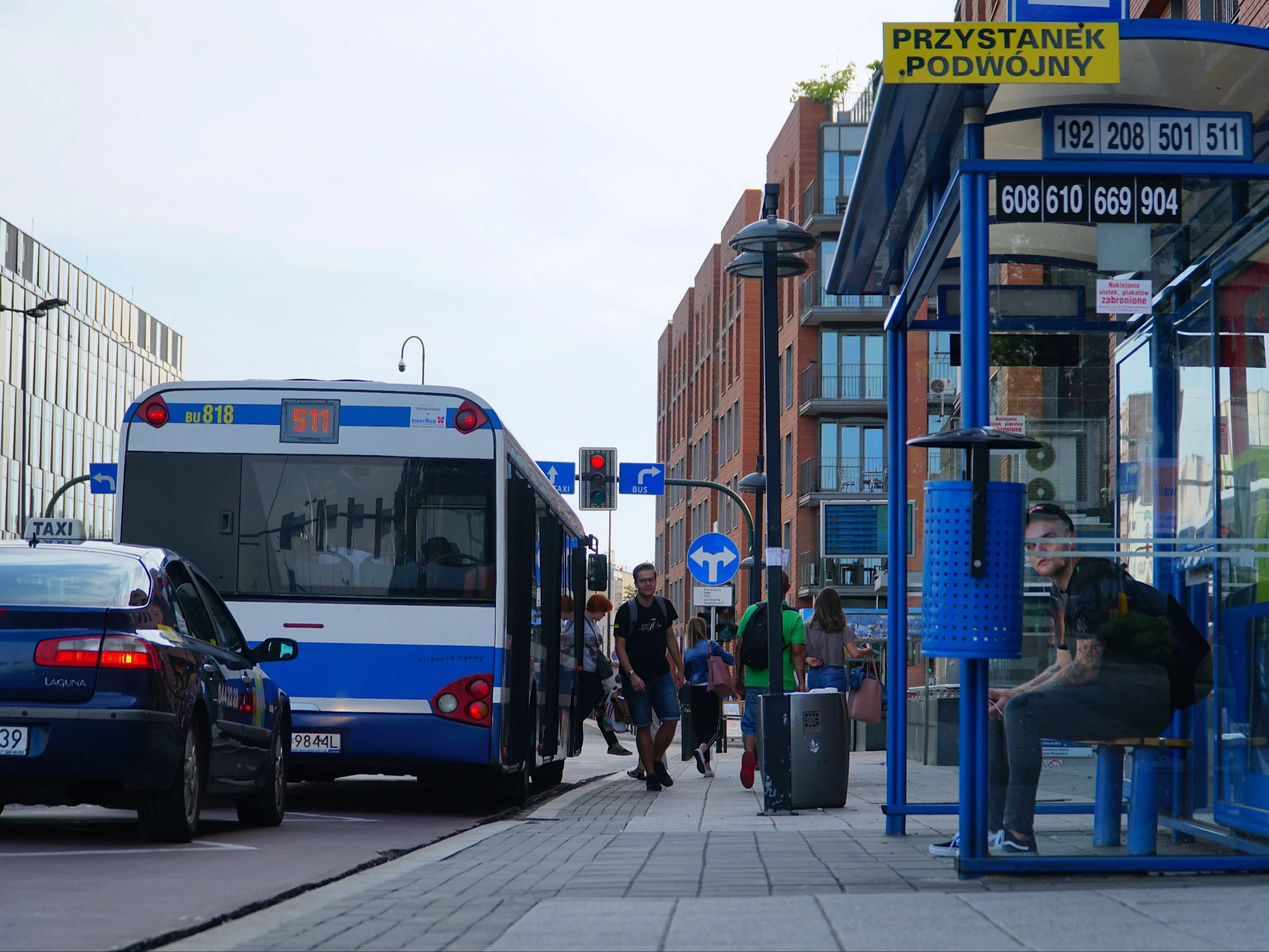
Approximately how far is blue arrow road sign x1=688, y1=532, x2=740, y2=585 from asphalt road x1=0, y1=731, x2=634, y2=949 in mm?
9140

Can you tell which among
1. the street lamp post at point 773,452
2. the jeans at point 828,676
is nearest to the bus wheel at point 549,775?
the jeans at point 828,676

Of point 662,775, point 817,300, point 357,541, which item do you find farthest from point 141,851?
point 817,300

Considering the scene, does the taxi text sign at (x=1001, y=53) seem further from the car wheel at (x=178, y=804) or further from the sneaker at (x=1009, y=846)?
the car wheel at (x=178, y=804)

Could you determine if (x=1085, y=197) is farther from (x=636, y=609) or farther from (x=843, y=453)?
(x=843, y=453)

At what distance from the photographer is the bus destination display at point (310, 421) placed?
12.6 m

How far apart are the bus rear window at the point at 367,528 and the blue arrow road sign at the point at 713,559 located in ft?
35.7

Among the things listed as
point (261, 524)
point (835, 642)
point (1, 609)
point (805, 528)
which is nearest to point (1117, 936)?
point (1, 609)

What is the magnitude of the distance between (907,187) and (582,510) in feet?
56.9

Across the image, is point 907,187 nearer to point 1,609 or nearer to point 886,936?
point 886,936

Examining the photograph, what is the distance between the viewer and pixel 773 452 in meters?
13.2

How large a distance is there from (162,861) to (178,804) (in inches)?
31.3

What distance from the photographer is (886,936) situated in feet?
18.4

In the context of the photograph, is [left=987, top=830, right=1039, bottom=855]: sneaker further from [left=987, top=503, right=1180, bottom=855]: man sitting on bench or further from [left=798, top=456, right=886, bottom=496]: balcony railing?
[left=798, top=456, right=886, bottom=496]: balcony railing

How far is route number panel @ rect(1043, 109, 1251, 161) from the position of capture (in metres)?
7.71
